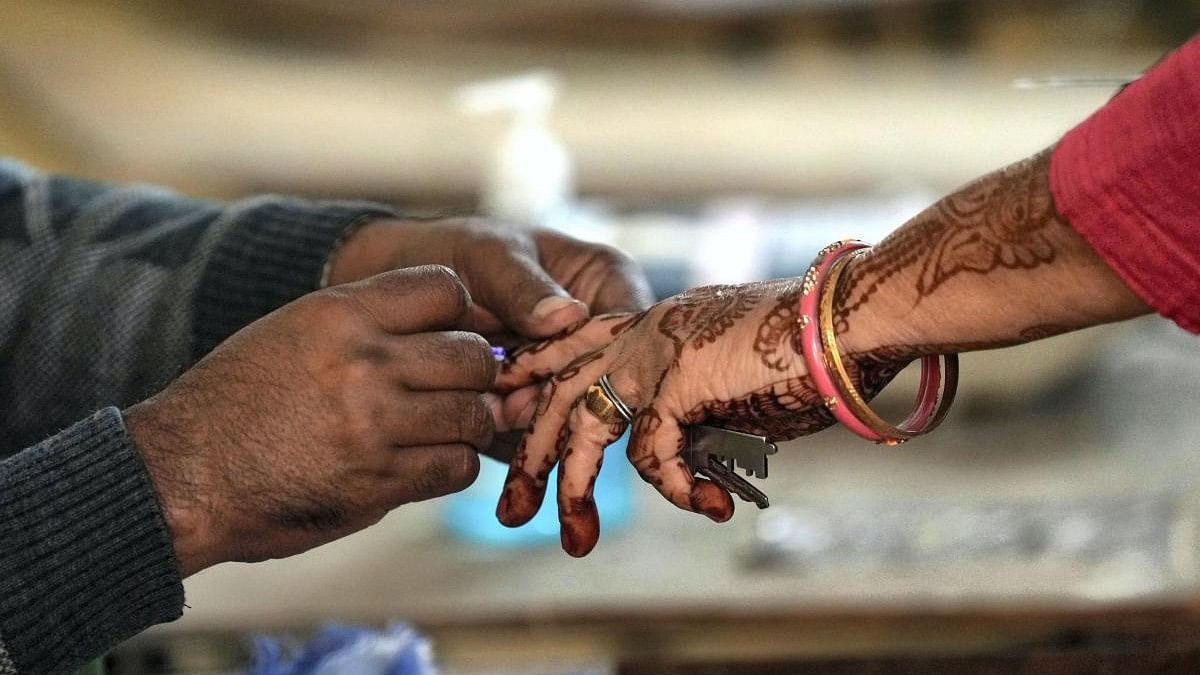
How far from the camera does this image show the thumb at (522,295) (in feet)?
2.94

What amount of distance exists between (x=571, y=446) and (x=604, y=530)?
36.1 inches

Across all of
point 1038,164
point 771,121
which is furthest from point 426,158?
point 1038,164

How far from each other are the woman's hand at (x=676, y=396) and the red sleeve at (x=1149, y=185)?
0.20m

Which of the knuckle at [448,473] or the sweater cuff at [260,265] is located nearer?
the knuckle at [448,473]

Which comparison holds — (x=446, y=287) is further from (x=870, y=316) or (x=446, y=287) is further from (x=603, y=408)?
(x=870, y=316)

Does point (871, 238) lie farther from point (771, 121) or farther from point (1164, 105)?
point (1164, 105)

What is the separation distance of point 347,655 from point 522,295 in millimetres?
313

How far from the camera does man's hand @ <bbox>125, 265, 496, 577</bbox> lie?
2.26ft

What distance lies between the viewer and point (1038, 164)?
63cm

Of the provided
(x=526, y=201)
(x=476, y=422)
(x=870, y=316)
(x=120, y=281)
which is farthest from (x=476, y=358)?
(x=526, y=201)

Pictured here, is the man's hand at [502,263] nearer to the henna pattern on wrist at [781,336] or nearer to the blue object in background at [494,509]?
the henna pattern on wrist at [781,336]

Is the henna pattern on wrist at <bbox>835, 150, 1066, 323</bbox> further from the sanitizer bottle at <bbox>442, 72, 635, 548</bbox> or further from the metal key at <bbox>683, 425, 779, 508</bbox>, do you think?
the sanitizer bottle at <bbox>442, 72, 635, 548</bbox>

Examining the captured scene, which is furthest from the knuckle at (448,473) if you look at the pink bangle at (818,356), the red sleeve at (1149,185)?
the red sleeve at (1149,185)

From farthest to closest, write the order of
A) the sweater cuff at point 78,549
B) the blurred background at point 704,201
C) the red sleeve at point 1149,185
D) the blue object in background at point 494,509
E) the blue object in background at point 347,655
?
the blue object in background at point 494,509, the blurred background at point 704,201, the blue object in background at point 347,655, the sweater cuff at point 78,549, the red sleeve at point 1149,185
